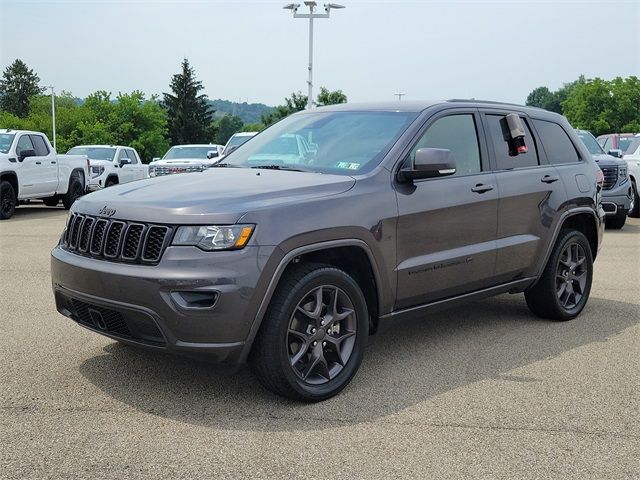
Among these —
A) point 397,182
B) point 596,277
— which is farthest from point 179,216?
point 596,277

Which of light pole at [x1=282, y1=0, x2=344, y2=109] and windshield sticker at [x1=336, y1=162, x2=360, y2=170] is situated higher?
light pole at [x1=282, y1=0, x2=344, y2=109]

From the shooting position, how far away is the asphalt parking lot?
11.4ft

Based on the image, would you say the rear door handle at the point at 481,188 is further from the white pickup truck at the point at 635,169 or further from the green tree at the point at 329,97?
the green tree at the point at 329,97

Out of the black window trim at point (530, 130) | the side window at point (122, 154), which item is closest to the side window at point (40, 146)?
the side window at point (122, 154)

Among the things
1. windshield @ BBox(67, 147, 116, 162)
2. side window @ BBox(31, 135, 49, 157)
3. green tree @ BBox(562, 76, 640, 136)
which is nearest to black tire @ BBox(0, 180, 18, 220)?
side window @ BBox(31, 135, 49, 157)

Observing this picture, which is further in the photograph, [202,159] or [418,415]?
[202,159]

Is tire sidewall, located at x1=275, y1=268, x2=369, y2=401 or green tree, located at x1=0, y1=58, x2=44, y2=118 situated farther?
green tree, located at x1=0, y1=58, x2=44, y2=118

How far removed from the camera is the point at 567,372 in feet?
16.1

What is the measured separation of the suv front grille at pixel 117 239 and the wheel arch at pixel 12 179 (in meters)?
12.4

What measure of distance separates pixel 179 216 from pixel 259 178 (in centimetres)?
84

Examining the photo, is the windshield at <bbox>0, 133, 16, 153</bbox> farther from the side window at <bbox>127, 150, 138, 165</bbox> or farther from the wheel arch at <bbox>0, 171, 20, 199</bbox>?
the side window at <bbox>127, 150, 138, 165</bbox>

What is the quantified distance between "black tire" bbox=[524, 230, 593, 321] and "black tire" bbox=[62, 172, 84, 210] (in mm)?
14236

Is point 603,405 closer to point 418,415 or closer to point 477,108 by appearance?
point 418,415

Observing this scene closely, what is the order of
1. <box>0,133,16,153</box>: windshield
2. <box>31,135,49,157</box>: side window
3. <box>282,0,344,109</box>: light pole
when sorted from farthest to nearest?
<box>282,0,344,109</box>: light pole
<box>31,135,49,157</box>: side window
<box>0,133,16,153</box>: windshield
